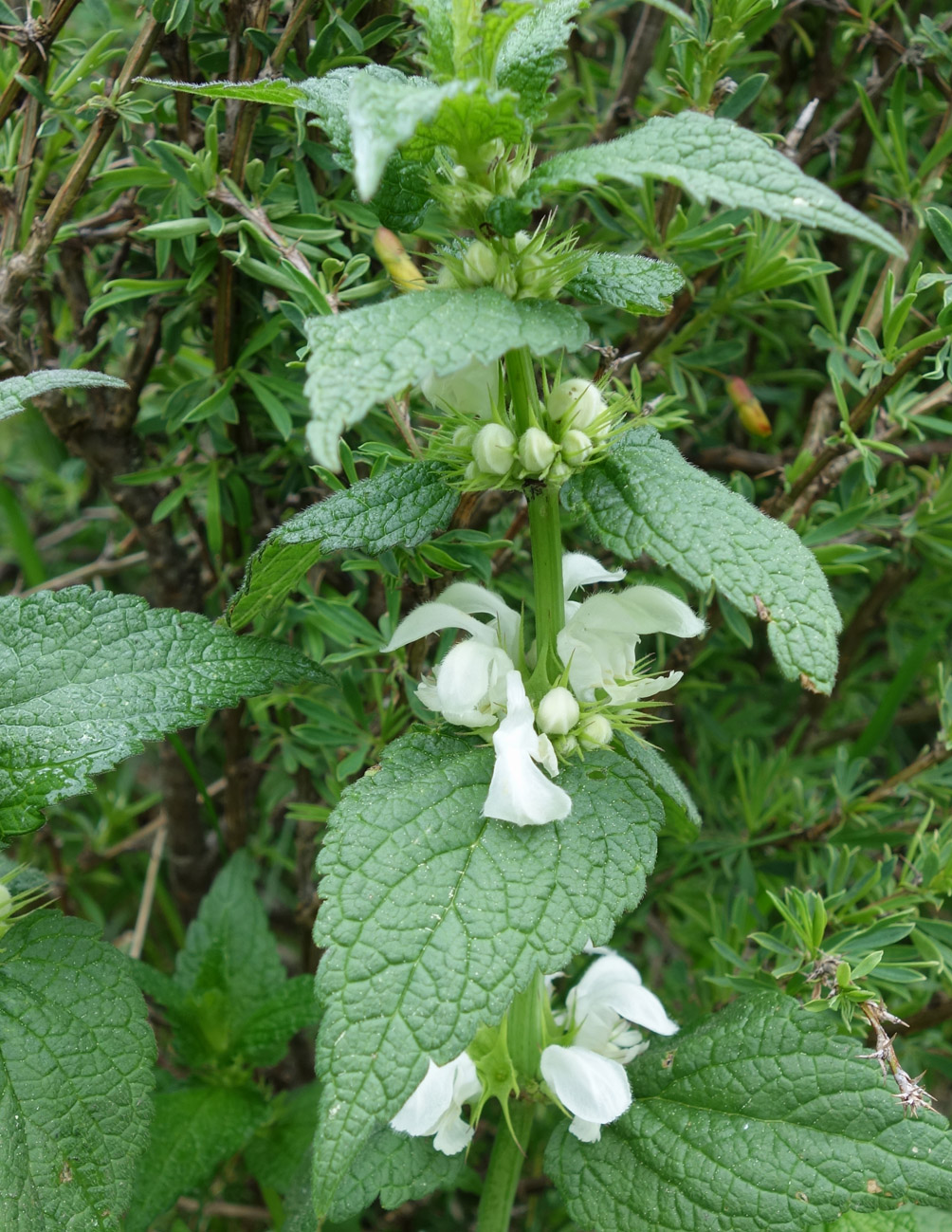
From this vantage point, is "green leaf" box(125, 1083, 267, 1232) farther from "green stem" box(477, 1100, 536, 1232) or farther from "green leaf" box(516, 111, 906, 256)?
"green leaf" box(516, 111, 906, 256)

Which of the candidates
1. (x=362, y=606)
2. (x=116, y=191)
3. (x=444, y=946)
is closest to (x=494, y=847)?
(x=444, y=946)

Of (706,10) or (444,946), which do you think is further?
(706,10)

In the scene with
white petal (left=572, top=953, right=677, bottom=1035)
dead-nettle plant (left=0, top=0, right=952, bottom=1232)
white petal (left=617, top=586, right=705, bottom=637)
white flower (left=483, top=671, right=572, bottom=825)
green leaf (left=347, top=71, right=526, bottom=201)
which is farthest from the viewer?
white petal (left=572, top=953, right=677, bottom=1035)

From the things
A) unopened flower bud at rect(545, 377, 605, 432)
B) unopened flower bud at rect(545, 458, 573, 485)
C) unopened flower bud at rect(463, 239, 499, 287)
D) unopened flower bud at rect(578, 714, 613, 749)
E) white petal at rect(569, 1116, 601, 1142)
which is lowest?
white petal at rect(569, 1116, 601, 1142)

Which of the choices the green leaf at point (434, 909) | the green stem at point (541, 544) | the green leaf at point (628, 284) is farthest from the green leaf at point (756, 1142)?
the green leaf at point (628, 284)

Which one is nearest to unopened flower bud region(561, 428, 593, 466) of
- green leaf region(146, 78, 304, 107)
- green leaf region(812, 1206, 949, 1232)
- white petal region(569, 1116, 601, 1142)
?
green leaf region(146, 78, 304, 107)

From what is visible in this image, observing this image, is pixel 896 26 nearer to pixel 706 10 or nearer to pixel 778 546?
pixel 706 10
